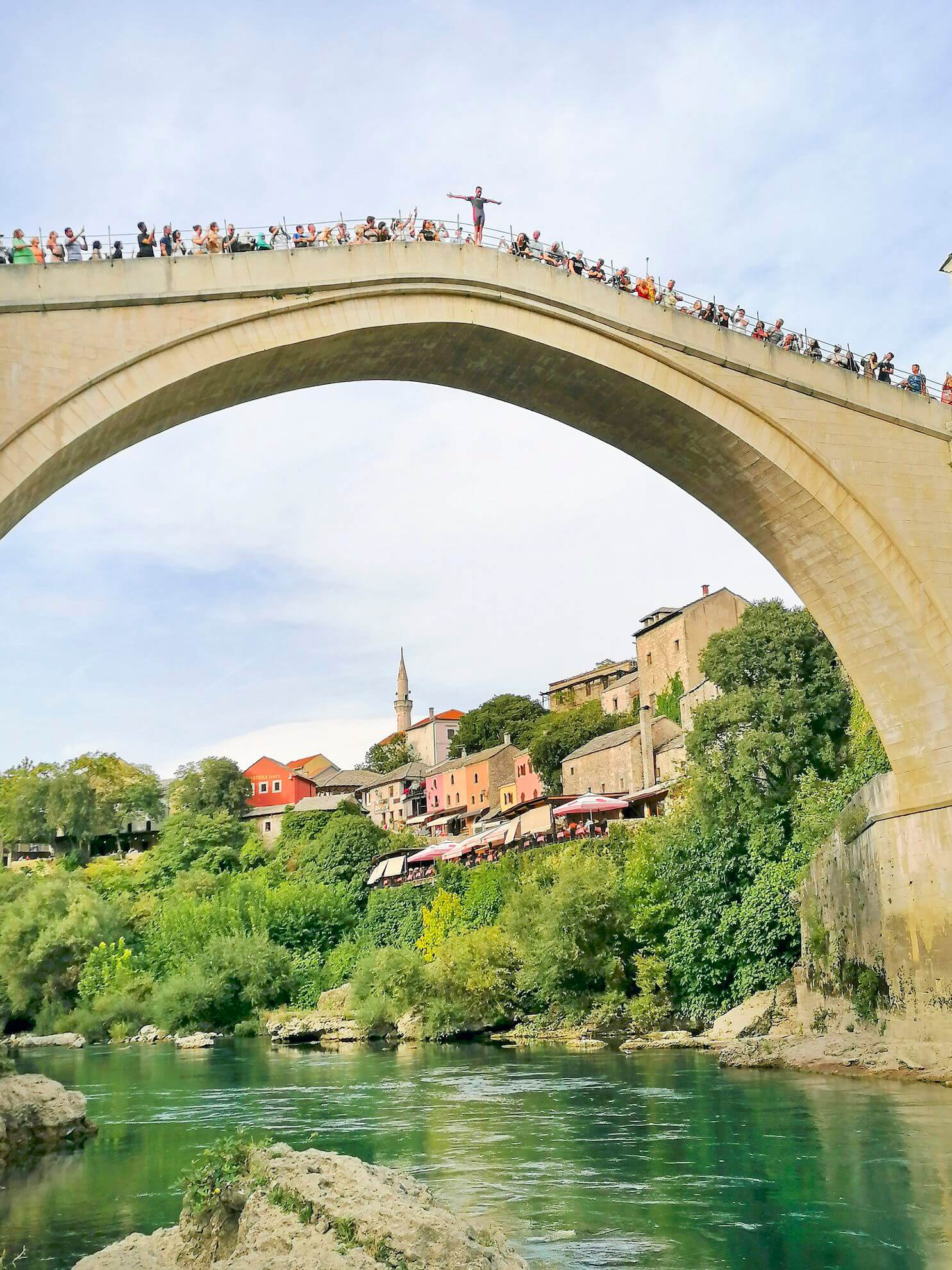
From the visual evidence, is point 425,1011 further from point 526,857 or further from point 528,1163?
point 528,1163

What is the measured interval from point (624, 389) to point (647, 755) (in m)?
28.4

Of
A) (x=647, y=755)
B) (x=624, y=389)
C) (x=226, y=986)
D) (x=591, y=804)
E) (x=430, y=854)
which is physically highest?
(x=647, y=755)

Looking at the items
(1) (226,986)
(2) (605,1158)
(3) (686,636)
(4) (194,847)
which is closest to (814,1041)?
(2) (605,1158)

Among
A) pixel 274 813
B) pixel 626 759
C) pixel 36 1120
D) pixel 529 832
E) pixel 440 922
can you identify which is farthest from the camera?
pixel 274 813

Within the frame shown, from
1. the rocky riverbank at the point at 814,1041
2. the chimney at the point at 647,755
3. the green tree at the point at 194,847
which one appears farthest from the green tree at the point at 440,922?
the green tree at the point at 194,847

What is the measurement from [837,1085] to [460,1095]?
15.2 ft

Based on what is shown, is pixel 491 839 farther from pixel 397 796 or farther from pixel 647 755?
pixel 397 796

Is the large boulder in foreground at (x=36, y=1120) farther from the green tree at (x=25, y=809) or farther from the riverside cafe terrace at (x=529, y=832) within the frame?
the green tree at (x=25, y=809)

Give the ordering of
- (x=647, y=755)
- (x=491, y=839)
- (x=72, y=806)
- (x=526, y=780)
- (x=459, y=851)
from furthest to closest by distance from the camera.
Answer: (x=72, y=806) → (x=526, y=780) → (x=647, y=755) → (x=459, y=851) → (x=491, y=839)

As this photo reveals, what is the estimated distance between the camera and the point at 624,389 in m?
14.4

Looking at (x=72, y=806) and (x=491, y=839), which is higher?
(x=72, y=806)

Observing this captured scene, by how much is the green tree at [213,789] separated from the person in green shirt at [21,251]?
4479 centimetres

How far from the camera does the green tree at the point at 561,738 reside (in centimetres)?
4912

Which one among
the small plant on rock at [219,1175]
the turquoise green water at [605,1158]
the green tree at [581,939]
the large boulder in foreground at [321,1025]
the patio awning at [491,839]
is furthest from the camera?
the patio awning at [491,839]
